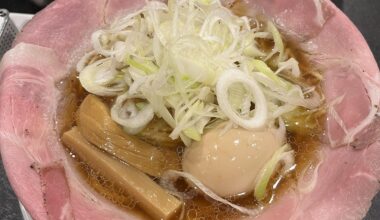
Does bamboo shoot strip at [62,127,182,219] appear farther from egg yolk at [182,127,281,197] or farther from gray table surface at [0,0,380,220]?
gray table surface at [0,0,380,220]

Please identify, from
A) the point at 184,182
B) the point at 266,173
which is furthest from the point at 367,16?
the point at 184,182

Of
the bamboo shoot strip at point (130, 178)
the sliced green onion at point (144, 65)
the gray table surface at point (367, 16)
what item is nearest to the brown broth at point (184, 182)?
the bamboo shoot strip at point (130, 178)

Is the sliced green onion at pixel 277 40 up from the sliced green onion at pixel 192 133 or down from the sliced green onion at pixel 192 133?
up

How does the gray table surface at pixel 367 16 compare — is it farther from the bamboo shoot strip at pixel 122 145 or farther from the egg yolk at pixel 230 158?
the bamboo shoot strip at pixel 122 145

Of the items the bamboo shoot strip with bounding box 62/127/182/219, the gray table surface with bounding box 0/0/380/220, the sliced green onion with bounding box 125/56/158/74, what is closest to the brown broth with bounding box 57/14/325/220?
the bamboo shoot strip with bounding box 62/127/182/219

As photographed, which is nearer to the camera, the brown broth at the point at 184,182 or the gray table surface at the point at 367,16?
the brown broth at the point at 184,182

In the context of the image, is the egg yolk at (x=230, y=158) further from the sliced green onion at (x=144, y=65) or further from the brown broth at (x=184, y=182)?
the sliced green onion at (x=144, y=65)

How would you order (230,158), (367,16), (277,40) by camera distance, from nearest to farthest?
(230,158) < (277,40) < (367,16)

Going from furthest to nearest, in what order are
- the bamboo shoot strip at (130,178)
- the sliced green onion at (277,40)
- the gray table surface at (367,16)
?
the gray table surface at (367,16)
the sliced green onion at (277,40)
the bamboo shoot strip at (130,178)

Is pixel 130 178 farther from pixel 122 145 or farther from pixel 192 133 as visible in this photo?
pixel 192 133

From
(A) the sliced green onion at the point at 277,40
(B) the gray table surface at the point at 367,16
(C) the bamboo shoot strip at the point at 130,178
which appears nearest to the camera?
(C) the bamboo shoot strip at the point at 130,178

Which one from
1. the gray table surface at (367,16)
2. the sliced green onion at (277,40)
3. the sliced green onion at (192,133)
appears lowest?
the gray table surface at (367,16)
